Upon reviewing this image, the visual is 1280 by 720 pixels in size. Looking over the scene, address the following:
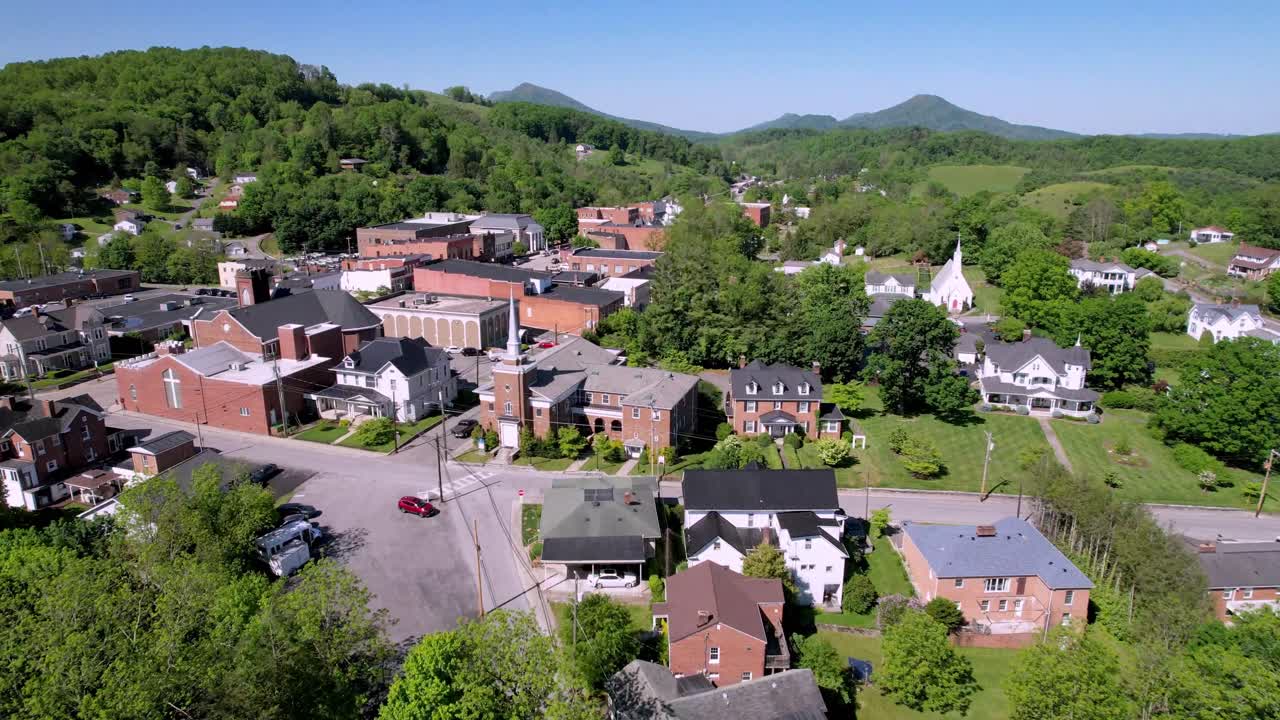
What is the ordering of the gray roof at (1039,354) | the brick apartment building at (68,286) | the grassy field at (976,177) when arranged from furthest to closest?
the grassy field at (976,177) < the brick apartment building at (68,286) < the gray roof at (1039,354)

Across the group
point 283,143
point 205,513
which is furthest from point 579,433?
point 283,143

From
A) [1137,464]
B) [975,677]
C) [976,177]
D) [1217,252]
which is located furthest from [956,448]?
[976,177]

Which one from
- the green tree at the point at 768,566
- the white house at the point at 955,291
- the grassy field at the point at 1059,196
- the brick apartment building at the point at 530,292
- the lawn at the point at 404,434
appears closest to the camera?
the green tree at the point at 768,566

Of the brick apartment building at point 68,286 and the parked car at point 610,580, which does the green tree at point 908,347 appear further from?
the brick apartment building at point 68,286

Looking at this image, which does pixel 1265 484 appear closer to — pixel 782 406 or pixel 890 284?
pixel 782 406

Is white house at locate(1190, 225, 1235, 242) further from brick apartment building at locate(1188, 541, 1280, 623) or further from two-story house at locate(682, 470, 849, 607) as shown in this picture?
two-story house at locate(682, 470, 849, 607)

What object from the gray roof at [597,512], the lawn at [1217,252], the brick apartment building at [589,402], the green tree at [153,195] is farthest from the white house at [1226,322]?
the green tree at [153,195]
